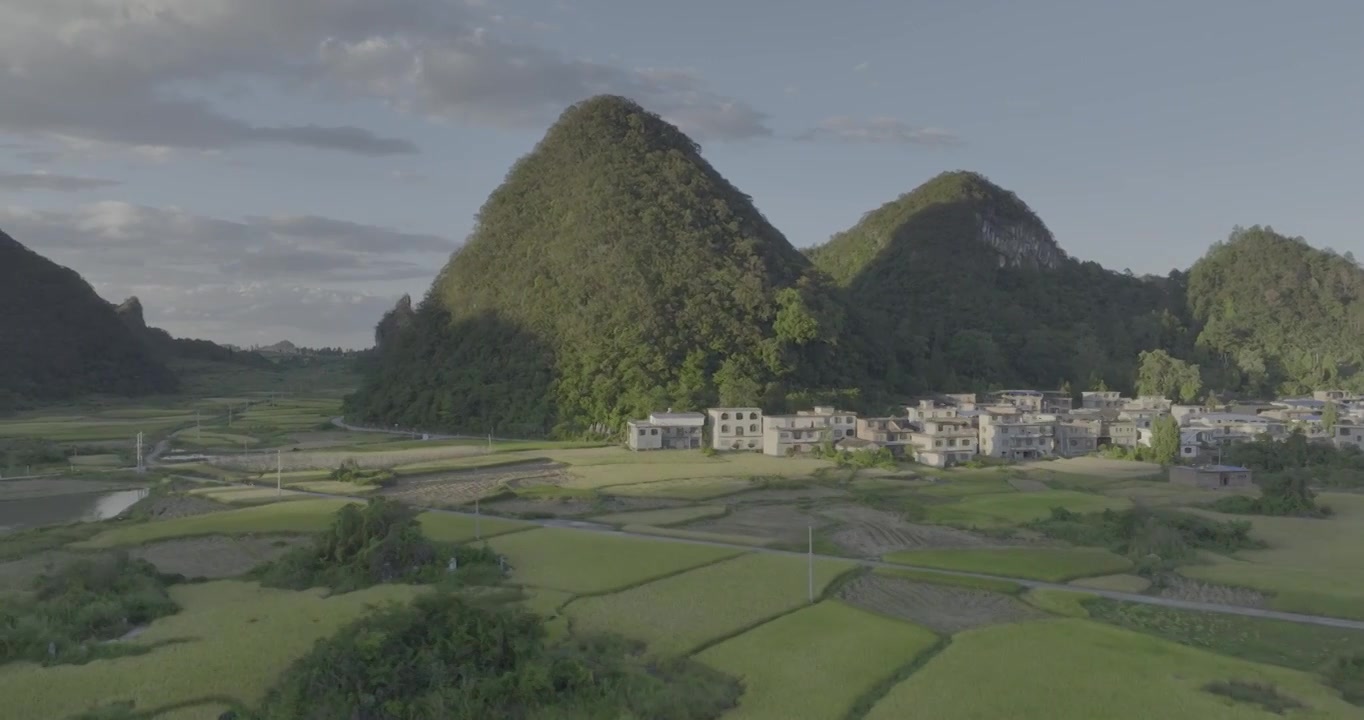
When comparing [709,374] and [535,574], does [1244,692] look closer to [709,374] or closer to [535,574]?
[535,574]

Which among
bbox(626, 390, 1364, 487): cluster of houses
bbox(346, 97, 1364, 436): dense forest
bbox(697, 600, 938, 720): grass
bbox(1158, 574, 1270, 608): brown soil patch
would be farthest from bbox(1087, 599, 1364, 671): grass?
bbox(346, 97, 1364, 436): dense forest

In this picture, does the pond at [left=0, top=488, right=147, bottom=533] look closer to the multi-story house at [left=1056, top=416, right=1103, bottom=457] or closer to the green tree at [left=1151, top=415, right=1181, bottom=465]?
the multi-story house at [left=1056, top=416, right=1103, bottom=457]

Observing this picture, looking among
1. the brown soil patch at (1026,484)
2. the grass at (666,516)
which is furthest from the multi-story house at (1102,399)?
the grass at (666,516)

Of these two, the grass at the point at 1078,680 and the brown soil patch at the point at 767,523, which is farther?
the brown soil patch at the point at 767,523

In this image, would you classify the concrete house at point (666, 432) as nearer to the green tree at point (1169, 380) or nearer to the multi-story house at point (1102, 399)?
the multi-story house at point (1102, 399)

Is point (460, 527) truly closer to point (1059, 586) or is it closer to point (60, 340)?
point (1059, 586)

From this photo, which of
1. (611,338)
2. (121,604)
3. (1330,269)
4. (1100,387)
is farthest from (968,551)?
(1330,269)
